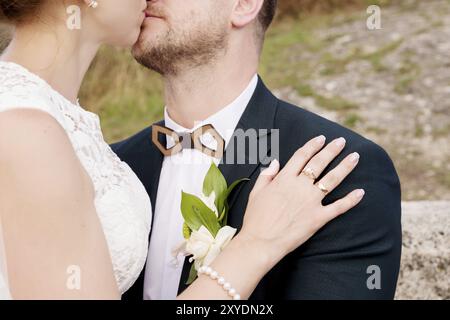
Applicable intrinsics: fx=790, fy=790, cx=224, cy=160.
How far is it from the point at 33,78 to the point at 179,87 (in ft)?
3.19

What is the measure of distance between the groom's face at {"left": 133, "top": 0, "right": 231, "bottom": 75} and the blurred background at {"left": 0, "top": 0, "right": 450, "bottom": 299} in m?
3.84

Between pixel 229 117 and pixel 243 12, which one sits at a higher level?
pixel 243 12

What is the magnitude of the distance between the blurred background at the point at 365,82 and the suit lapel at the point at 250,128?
3820 millimetres

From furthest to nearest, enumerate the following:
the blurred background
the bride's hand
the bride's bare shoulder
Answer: the blurred background → the bride's hand → the bride's bare shoulder

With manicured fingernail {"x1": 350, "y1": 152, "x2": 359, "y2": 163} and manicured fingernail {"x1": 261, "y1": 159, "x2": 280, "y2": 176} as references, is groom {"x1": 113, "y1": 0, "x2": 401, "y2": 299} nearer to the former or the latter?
manicured fingernail {"x1": 350, "y1": 152, "x2": 359, "y2": 163}

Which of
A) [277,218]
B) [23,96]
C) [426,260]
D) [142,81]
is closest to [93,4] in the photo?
[23,96]

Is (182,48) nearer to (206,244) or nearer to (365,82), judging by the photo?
(206,244)

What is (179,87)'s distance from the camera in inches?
127

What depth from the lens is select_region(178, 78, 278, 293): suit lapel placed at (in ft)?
9.29

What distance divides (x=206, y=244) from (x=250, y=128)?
56cm

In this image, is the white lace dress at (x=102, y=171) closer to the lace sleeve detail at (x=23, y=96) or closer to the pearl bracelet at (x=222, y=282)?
the lace sleeve detail at (x=23, y=96)

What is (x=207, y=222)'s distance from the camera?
267 cm

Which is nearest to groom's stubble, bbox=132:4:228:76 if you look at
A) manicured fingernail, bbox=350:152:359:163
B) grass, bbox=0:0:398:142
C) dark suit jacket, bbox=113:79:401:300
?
dark suit jacket, bbox=113:79:401:300
